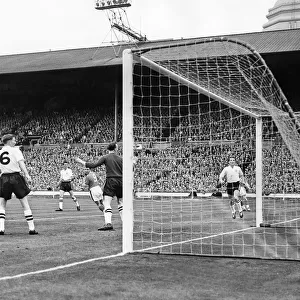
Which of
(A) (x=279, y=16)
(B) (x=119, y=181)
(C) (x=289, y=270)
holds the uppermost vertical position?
(A) (x=279, y=16)

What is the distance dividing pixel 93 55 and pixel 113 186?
36.9 metres

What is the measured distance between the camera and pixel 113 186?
13.9 meters

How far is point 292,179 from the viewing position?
85.1 ft

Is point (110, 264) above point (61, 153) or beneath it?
beneath

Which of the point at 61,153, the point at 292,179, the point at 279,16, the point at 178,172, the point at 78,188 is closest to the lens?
the point at 292,179

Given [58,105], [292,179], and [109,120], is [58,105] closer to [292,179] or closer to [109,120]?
[109,120]

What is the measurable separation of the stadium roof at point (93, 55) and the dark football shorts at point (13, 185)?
27.4 m

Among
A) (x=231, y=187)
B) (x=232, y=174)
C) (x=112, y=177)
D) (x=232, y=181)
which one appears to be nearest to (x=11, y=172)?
(x=112, y=177)

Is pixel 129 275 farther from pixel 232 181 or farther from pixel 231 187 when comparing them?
pixel 232 181

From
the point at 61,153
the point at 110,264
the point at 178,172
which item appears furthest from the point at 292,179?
the point at 61,153

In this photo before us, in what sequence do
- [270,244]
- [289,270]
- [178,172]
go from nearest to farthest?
[289,270], [270,244], [178,172]

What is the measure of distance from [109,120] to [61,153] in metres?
4.80

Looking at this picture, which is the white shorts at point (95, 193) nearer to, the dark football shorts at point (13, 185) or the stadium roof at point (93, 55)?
the dark football shorts at point (13, 185)

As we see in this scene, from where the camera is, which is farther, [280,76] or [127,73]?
[280,76]
